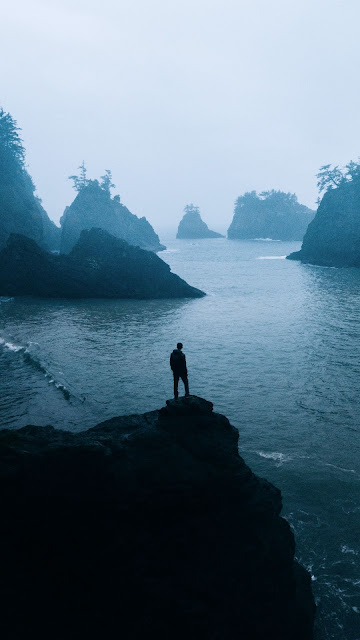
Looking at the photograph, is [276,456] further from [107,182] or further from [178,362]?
[107,182]

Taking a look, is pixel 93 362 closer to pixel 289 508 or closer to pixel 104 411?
pixel 104 411

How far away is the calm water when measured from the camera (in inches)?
480

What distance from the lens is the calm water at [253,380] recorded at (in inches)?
480

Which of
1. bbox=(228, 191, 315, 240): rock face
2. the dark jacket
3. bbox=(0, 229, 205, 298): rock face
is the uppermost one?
bbox=(228, 191, 315, 240): rock face

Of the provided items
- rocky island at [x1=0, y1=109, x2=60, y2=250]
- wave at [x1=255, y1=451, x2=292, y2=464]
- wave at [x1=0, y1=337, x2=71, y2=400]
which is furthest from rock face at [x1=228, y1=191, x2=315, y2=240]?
wave at [x1=255, y1=451, x2=292, y2=464]

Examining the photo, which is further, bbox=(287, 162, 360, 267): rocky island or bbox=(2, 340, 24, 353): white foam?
bbox=(287, 162, 360, 267): rocky island

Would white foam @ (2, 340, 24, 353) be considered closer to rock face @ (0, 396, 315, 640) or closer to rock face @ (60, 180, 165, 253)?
rock face @ (0, 396, 315, 640)

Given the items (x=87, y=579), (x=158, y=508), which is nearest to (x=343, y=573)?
(x=158, y=508)

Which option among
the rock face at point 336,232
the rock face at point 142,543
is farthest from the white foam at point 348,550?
the rock face at point 336,232

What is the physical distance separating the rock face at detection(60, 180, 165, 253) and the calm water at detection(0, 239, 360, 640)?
5351 centimetres

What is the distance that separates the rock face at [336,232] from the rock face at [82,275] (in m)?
44.6

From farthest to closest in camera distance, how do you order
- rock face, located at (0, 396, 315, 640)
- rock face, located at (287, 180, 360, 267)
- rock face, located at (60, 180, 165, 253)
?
rock face, located at (60, 180, 165, 253) < rock face, located at (287, 180, 360, 267) < rock face, located at (0, 396, 315, 640)

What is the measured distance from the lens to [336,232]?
8762 centimetres

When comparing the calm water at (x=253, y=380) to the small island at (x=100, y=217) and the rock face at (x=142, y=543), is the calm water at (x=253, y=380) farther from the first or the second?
the small island at (x=100, y=217)
